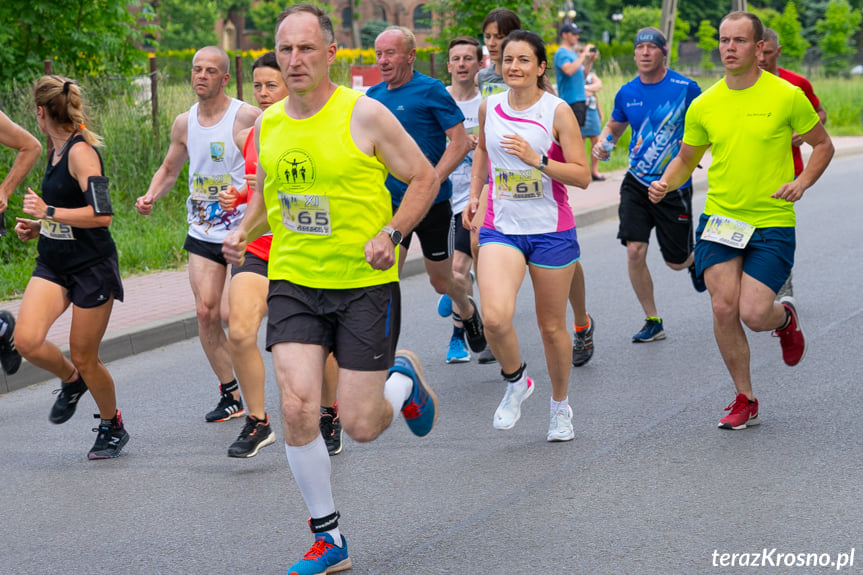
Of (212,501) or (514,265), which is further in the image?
(514,265)

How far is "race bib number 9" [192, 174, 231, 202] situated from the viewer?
6.34 metres

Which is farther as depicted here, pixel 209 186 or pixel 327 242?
pixel 209 186

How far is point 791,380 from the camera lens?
22.4 ft

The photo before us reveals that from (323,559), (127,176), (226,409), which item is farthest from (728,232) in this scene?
(127,176)

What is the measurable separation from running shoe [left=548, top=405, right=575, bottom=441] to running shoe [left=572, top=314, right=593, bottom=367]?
169 cm

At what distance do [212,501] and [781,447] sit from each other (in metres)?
2.62

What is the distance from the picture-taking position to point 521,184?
5812mm

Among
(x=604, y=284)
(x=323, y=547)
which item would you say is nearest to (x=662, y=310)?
(x=604, y=284)

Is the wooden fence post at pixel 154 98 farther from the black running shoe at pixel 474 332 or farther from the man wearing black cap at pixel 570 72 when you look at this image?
the black running shoe at pixel 474 332

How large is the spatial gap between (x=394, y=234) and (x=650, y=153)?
3.94 meters

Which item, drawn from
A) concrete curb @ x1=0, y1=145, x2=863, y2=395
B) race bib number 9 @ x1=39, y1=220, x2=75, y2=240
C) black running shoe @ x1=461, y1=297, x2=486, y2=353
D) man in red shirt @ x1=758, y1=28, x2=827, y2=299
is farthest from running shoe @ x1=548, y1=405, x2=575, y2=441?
concrete curb @ x1=0, y1=145, x2=863, y2=395

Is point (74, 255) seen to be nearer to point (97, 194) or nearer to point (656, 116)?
point (97, 194)

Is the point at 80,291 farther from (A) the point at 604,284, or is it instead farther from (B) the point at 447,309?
(A) the point at 604,284

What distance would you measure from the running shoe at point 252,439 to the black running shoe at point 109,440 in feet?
1.98
